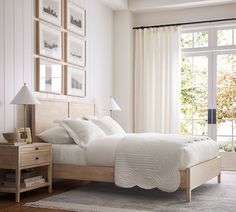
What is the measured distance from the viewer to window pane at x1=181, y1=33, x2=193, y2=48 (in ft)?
23.1

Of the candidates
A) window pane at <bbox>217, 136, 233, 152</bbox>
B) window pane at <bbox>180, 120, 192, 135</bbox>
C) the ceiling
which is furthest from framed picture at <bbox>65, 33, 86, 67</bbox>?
window pane at <bbox>217, 136, 233, 152</bbox>

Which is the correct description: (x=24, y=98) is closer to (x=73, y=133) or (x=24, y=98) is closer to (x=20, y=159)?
(x=20, y=159)

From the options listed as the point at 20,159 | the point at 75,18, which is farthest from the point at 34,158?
the point at 75,18

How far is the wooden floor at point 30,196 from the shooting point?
3.71 m

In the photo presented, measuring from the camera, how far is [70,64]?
228 inches

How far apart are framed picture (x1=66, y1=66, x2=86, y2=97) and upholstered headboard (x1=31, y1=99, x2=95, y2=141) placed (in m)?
0.16

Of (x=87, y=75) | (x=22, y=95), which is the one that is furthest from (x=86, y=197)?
(x=87, y=75)

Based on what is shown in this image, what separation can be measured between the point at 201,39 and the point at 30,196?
4044 millimetres

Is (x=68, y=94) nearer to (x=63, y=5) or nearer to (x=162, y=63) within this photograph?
(x=63, y=5)

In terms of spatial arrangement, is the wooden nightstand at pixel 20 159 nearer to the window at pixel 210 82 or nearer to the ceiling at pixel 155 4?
the ceiling at pixel 155 4

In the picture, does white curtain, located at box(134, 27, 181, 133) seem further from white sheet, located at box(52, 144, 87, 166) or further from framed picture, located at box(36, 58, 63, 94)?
white sheet, located at box(52, 144, 87, 166)

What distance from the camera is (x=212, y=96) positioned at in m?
6.84

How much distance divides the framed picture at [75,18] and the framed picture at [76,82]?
0.56 m

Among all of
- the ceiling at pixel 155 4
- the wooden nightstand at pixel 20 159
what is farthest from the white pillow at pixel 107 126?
the ceiling at pixel 155 4
